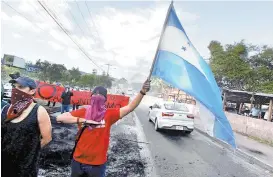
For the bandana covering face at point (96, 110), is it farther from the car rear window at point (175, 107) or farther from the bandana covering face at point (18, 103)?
the car rear window at point (175, 107)

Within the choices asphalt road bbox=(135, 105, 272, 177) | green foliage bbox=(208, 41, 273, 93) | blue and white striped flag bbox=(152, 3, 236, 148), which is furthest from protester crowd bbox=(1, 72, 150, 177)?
green foliage bbox=(208, 41, 273, 93)

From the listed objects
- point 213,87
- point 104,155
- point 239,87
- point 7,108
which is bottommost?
point 104,155

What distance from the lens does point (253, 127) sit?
16.8 meters

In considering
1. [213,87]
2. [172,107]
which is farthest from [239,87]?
[213,87]

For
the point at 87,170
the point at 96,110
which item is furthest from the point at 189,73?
the point at 87,170

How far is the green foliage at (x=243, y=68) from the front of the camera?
37.1 m

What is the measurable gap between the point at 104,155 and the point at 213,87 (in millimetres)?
1954

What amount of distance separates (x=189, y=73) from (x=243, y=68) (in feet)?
117

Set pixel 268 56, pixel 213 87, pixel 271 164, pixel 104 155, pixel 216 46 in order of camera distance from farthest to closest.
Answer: pixel 216 46 < pixel 268 56 < pixel 271 164 < pixel 213 87 < pixel 104 155

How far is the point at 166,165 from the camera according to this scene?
308 inches

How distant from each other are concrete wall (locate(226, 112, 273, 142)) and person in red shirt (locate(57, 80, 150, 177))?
1371 centimetres

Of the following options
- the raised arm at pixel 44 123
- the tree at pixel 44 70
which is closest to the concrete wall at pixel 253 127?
the raised arm at pixel 44 123

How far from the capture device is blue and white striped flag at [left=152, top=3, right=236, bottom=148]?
14.0 feet

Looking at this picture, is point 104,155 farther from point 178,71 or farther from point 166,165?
point 166,165
